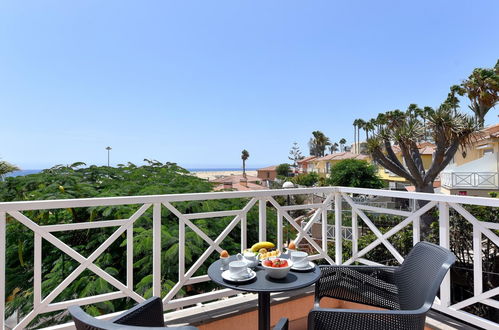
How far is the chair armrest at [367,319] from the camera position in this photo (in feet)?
4.61

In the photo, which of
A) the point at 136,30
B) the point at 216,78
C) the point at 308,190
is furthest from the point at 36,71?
the point at 308,190

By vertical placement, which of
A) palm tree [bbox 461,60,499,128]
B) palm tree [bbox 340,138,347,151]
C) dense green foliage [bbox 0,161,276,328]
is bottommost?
dense green foliage [bbox 0,161,276,328]

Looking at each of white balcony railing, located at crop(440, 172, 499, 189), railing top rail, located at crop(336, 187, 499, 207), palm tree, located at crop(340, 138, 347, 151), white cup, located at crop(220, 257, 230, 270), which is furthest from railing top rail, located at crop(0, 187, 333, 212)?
palm tree, located at crop(340, 138, 347, 151)

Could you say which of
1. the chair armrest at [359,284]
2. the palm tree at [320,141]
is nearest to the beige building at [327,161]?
the palm tree at [320,141]

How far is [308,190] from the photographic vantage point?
10.8 feet

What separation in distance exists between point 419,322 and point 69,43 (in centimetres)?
1189

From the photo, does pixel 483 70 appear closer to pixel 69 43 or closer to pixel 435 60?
pixel 435 60

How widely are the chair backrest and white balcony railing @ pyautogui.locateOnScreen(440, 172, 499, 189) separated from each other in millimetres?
A: 17218

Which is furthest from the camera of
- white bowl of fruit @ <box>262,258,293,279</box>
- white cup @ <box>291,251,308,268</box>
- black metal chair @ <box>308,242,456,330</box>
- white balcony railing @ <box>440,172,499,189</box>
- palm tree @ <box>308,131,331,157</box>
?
palm tree @ <box>308,131,331,157</box>

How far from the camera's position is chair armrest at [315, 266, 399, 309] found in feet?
6.71

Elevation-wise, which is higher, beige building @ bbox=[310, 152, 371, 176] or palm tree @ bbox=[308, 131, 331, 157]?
palm tree @ bbox=[308, 131, 331, 157]

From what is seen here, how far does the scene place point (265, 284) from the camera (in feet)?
5.32

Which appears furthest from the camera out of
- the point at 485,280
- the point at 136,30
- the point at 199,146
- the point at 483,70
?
the point at 199,146

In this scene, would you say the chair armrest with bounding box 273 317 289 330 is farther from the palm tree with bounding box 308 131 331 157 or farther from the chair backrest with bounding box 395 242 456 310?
the palm tree with bounding box 308 131 331 157
